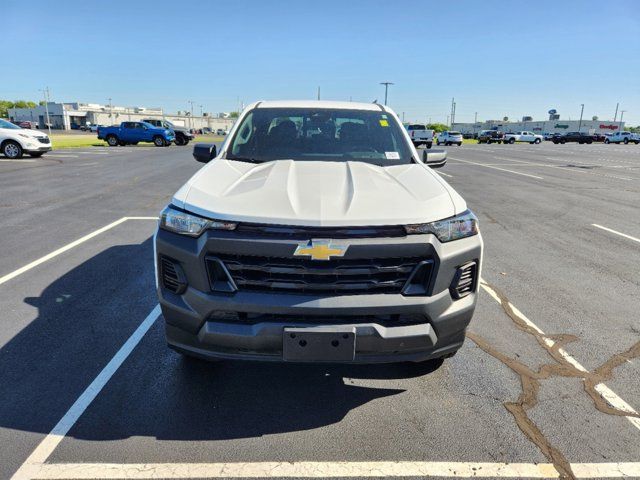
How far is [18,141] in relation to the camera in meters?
18.2

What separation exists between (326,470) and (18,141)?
2087 centimetres

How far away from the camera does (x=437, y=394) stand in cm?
294

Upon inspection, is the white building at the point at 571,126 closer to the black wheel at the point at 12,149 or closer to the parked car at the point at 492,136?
the parked car at the point at 492,136

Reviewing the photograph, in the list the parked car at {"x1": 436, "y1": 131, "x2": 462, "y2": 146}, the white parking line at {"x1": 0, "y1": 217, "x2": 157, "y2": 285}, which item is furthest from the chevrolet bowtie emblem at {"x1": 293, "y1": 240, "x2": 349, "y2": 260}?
the parked car at {"x1": 436, "y1": 131, "x2": 462, "y2": 146}

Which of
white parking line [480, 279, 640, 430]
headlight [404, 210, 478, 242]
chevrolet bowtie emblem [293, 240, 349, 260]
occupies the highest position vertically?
headlight [404, 210, 478, 242]

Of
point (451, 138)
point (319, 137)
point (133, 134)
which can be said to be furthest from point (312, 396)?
point (451, 138)

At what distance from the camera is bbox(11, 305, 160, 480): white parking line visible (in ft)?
7.36

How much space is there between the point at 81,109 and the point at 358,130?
13396 centimetres

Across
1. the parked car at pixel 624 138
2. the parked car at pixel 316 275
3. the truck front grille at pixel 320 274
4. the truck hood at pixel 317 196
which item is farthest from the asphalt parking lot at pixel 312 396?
the parked car at pixel 624 138

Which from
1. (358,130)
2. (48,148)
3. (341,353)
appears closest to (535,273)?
(358,130)

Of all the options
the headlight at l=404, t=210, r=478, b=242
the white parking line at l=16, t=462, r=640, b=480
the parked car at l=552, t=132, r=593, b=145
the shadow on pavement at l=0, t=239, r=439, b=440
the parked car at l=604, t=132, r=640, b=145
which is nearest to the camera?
the white parking line at l=16, t=462, r=640, b=480

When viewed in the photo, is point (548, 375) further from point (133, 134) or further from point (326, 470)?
point (133, 134)

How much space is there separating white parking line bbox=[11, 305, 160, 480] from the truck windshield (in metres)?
1.73

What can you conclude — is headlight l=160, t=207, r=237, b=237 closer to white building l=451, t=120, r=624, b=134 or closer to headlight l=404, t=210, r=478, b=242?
headlight l=404, t=210, r=478, b=242
